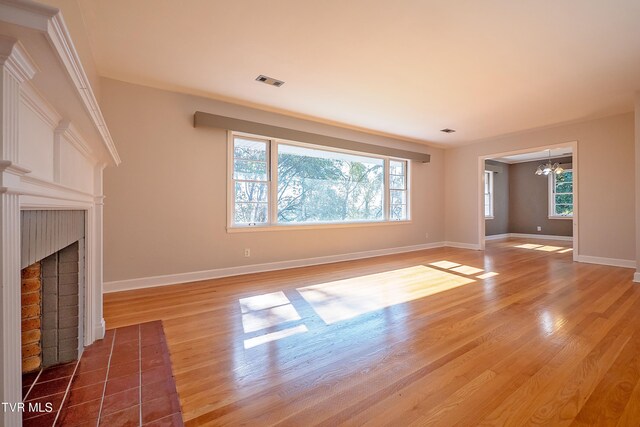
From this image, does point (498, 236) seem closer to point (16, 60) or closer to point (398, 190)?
point (398, 190)

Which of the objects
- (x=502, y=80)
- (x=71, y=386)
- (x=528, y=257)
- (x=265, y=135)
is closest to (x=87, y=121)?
(x=71, y=386)

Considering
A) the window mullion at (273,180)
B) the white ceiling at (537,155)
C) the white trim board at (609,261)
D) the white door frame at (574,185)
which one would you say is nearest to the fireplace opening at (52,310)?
the window mullion at (273,180)

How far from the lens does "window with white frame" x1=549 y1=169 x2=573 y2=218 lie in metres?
7.99

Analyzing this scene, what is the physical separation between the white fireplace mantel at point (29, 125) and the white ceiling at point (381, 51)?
1530 mm

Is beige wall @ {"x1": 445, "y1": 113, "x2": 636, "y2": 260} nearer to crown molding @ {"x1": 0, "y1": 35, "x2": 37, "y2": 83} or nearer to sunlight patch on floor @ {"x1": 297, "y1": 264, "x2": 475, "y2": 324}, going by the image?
sunlight patch on floor @ {"x1": 297, "y1": 264, "x2": 475, "y2": 324}

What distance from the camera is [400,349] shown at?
6.54 ft

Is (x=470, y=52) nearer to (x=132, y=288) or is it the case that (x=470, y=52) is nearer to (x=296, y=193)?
(x=296, y=193)

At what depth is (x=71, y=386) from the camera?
1577 mm

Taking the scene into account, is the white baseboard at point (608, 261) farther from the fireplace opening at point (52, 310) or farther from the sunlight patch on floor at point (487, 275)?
the fireplace opening at point (52, 310)

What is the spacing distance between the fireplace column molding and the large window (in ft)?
10.8

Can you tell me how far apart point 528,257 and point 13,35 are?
272 inches

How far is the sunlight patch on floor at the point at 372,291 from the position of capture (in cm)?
279

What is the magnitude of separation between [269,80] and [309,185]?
78.3 inches

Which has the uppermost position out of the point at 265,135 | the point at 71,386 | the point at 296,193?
the point at 265,135
